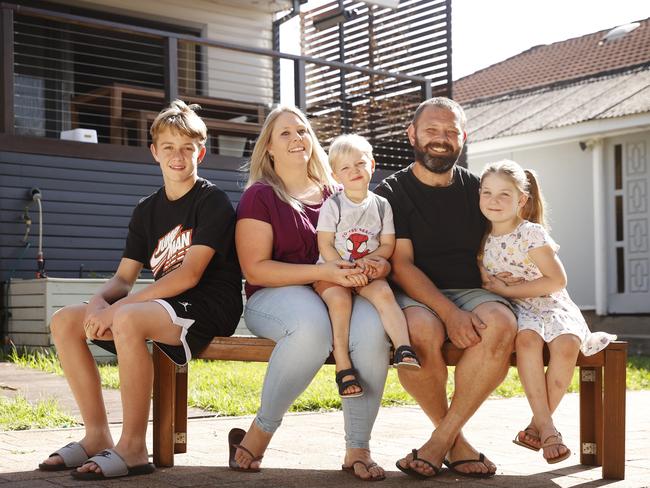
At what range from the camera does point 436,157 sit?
398 centimetres

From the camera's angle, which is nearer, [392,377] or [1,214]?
[392,377]

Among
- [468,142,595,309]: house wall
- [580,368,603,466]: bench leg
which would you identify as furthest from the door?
[580,368,603,466]: bench leg

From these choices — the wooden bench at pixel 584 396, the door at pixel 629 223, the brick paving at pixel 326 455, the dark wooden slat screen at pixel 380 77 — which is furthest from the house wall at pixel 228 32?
the wooden bench at pixel 584 396

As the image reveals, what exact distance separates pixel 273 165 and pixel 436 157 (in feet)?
2.24

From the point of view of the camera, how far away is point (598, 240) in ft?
42.0

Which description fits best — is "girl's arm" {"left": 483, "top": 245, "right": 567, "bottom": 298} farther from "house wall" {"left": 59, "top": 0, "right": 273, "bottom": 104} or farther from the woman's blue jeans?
"house wall" {"left": 59, "top": 0, "right": 273, "bottom": 104}

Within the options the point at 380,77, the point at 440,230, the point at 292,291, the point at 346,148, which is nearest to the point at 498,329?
the point at 440,230

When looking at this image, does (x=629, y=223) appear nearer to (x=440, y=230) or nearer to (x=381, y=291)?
(x=440, y=230)

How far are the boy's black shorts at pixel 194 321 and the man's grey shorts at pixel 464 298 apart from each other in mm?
661

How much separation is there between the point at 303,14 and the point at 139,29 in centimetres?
392

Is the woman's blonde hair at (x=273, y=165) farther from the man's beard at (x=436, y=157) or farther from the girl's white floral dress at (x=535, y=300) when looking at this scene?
the girl's white floral dress at (x=535, y=300)

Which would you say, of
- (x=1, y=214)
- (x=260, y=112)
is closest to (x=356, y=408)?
(x=1, y=214)

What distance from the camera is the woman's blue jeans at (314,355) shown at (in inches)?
140

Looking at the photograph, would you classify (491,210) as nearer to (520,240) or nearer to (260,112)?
(520,240)
